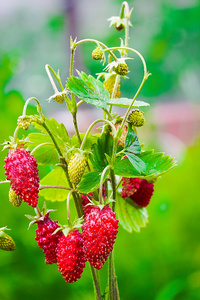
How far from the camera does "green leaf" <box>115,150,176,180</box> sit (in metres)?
0.61

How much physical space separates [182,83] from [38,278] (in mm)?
3681

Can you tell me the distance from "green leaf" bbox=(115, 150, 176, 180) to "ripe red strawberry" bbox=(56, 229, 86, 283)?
0.10 meters

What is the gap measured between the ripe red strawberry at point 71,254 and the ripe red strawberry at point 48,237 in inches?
0.9

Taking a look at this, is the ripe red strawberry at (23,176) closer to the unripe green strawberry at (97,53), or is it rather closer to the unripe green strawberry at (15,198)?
the unripe green strawberry at (15,198)

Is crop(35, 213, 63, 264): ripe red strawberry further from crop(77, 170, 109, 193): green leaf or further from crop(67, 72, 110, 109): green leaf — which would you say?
crop(67, 72, 110, 109): green leaf

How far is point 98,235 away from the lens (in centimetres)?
55

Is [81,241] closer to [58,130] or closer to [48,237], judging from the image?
[48,237]

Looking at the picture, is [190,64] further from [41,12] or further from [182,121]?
[41,12]

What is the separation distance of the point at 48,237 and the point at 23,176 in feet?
0.34

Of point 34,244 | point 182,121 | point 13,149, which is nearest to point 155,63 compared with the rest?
point 182,121

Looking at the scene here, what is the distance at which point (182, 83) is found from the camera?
4.73 metres

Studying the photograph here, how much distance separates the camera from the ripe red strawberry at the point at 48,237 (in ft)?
1.98

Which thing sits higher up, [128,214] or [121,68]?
[121,68]

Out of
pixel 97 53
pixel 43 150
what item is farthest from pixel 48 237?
pixel 97 53
